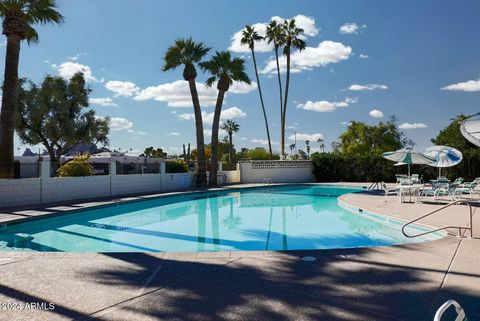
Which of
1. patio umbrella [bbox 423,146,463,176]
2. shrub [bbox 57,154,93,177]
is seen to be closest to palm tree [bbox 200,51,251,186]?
shrub [bbox 57,154,93,177]

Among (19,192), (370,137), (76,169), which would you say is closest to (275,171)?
(76,169)

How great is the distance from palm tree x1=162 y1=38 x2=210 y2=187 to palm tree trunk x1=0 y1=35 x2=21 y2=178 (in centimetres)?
940

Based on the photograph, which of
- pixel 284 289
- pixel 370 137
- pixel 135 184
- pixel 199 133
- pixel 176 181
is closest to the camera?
→ pixel 284 289

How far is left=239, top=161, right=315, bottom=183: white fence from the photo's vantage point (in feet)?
89.3

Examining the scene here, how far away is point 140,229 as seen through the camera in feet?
35.0

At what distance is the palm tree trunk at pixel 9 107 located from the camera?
13.5 metres

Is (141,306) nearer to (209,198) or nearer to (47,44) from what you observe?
(209,198)

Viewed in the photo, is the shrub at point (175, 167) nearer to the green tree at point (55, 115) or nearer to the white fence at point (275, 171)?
the white fence at point (275, 171)

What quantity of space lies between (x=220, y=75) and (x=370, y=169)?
1301 cm

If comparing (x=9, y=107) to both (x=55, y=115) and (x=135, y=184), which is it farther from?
(x=55, y=115)

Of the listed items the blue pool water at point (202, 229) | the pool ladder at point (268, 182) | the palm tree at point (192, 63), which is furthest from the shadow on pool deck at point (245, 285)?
the pool ladder at point (268, 182)

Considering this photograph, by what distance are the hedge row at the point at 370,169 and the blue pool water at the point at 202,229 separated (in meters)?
11.7

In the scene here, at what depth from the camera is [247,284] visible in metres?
4.34

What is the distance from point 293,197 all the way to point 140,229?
10083mm
